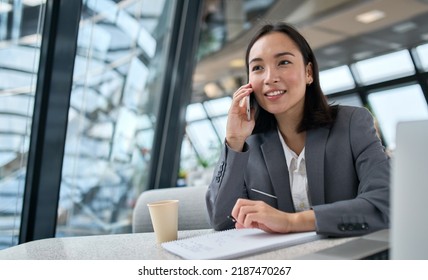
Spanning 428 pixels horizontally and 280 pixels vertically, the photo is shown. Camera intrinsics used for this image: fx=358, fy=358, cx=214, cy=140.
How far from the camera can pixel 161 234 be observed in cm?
83

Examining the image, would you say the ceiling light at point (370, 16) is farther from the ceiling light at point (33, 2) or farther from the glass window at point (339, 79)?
the ceiling light at point (33, 2)

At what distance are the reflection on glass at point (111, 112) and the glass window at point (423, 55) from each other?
9.63 feet

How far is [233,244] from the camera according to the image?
69cm

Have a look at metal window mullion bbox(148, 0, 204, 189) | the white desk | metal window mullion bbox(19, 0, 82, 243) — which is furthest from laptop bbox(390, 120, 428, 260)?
metal window mullion bbox(148, 0, 204, 189)

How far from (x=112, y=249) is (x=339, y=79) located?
4674 mm

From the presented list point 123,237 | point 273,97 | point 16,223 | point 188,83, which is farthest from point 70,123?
point 188,83

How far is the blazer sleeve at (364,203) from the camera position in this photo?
2.38 ft

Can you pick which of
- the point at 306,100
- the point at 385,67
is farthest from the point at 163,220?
the point at 385,67

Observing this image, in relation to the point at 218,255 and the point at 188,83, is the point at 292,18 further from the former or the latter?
the point at 218,255

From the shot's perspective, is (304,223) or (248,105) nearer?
(304,223)

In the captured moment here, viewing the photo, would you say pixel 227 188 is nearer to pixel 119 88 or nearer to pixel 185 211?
pixel 185 211

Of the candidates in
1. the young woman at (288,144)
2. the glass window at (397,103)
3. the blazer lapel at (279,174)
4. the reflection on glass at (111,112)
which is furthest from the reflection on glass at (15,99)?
the glass window at (397,103)

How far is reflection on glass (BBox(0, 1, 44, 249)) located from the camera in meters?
1.44

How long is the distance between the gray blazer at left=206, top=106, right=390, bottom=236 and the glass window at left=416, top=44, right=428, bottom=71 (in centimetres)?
350
